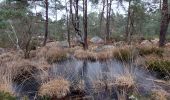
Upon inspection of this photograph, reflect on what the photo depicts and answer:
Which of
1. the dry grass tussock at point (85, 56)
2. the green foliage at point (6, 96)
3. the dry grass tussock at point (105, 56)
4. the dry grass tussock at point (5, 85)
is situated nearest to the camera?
the green foliage at point (6, 96)

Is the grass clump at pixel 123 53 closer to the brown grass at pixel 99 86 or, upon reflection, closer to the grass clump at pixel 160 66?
the grass clump at pixel 160 66

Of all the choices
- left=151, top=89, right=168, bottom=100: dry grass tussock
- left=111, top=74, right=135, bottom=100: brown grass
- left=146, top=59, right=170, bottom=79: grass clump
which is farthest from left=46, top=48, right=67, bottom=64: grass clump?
left=151, top=89, right=168, bottom=100: dry grass tussock

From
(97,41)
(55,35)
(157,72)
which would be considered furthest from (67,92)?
(55,35)

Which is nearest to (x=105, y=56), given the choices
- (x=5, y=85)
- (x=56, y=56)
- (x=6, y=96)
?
(x=56, y=56)

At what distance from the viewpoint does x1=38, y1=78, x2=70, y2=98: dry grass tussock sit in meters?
5.83

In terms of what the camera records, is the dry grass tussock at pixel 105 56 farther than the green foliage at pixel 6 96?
Yes

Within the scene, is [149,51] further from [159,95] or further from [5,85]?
[5,85]

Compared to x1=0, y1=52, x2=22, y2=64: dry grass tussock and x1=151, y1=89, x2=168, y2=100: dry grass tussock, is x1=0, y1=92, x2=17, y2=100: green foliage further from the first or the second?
x1=0, y1=52, x2=22, y2=64: dry grass tussock

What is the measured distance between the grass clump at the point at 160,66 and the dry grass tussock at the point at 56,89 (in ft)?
9.38

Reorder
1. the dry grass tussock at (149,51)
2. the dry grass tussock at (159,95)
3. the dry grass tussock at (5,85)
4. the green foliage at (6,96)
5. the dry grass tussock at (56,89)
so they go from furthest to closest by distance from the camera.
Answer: the dry grass tussock at (149,51), the dry grass tussock at (56,89), the dry grass tussock at (5,85), the dry grass tussock at (159,95), the green foliage at (6,96)

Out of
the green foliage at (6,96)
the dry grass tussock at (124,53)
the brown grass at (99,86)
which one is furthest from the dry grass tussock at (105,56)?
the green foliage at (6,96)

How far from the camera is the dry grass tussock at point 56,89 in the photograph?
5828 mm

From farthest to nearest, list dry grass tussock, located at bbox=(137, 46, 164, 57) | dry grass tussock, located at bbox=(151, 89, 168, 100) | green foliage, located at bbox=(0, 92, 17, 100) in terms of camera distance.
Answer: dry grass tussock, located at bbox=(137, 46, 164, 57)
dry grass tussock, located at bbox=(151, 89, 168, 100)
green foliage, located at bbox=(0, 92, 17, 100)

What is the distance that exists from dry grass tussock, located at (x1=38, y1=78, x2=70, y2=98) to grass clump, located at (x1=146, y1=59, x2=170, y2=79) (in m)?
2.86
